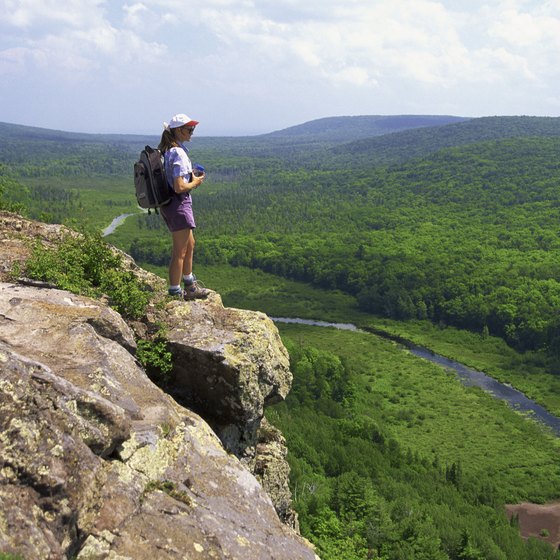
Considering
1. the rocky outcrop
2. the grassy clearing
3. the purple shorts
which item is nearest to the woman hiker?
the purple shorts

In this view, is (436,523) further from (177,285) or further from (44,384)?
(44,384)

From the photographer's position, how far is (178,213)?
41.0 feet

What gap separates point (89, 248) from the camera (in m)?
12.5

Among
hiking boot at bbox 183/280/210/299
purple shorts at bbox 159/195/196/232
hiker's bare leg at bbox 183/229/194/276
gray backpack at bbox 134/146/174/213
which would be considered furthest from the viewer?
hiking boot at bbox 183/280/210/299

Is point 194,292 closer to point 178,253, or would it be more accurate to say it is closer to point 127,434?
point 178,253

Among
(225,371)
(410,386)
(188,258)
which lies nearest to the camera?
(225,371)

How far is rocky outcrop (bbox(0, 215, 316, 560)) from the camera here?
6.48 meters

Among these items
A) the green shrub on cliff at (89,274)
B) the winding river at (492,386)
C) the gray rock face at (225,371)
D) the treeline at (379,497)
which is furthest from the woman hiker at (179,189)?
the winding river at (492,386)

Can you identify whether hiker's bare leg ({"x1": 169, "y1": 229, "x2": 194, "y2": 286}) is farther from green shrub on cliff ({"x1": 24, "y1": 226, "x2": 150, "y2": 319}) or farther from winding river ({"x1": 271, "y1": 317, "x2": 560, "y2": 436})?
winding river ({"x1": 271, "y1": 317, "x2": 560, "y2": 436})

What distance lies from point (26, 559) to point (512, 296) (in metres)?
148

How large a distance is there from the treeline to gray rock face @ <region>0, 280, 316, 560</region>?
3052 centimetres

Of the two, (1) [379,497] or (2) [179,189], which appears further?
(1) [379,497]

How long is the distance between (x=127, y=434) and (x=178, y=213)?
19.1 feet

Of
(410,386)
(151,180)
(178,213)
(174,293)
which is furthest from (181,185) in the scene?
(410,386)
